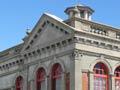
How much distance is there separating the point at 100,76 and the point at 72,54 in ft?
9.64

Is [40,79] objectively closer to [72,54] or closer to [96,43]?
[72,54]

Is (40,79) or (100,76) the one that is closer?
(100,76)

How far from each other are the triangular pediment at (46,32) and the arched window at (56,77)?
2154 millimetres

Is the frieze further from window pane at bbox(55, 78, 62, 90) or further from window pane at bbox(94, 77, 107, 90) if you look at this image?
window pane at bbox(55, 78, 62, 90)

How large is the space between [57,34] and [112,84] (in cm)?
568

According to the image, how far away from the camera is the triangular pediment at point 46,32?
36062 millimetres

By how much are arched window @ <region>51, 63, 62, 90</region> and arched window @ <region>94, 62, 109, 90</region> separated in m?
2.75

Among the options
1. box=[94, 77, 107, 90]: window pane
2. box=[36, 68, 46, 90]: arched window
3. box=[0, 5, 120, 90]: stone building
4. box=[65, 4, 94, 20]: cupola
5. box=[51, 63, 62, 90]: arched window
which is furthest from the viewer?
box=[65, 4, 94, 20]: cupola

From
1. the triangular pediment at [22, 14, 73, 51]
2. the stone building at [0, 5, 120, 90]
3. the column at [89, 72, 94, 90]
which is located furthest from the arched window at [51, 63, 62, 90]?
the column at [89, 72, 94, 90]

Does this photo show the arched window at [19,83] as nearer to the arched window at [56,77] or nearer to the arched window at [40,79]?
the arched window at [40,79]

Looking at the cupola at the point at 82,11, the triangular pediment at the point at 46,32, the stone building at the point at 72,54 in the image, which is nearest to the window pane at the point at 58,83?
the stone building at the point at 72,54

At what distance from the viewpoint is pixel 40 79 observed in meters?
38.5

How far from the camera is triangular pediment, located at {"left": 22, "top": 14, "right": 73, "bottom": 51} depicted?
36.1m

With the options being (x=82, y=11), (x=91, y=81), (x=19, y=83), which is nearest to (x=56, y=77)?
(x=91, y=81)
